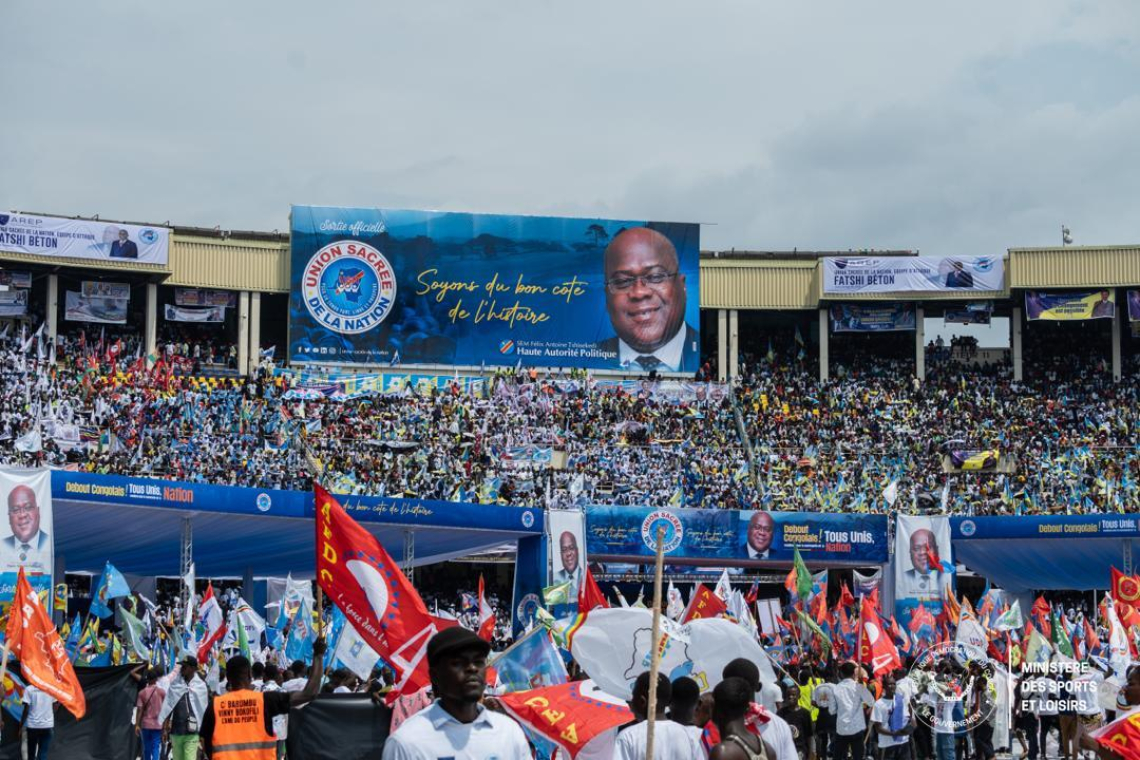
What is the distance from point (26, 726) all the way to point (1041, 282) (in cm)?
4147

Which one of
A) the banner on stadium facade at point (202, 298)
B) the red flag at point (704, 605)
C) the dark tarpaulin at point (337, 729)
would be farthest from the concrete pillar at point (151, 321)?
the dark tarpaulin at point (337, 729)

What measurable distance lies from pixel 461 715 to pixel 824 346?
47506 millimetres

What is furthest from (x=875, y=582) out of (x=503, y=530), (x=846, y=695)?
(x=846, y=695)

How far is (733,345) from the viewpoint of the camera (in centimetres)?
5241

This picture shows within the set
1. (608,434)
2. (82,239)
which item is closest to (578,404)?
(608,434)

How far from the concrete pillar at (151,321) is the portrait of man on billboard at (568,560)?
17540mm

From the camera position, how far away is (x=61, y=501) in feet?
96.7

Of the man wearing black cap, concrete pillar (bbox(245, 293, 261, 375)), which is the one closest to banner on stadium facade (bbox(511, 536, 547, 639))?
concrete pillar (bbox(245, 293, 261, 375))

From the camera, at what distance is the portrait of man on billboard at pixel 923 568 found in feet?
124

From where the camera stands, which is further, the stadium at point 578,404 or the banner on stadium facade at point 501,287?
the banner on stadium facade at point 501,287

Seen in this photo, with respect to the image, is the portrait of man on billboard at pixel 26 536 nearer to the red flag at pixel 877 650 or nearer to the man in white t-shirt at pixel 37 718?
the man in white t-shirt at pixel 37 718

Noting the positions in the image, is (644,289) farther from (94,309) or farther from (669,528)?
(94,309)

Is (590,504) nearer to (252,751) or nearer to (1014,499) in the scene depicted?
(1014,499)

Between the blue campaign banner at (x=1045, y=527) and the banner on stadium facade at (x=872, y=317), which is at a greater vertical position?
the banner on stadium facade at (x=872, y=317)
